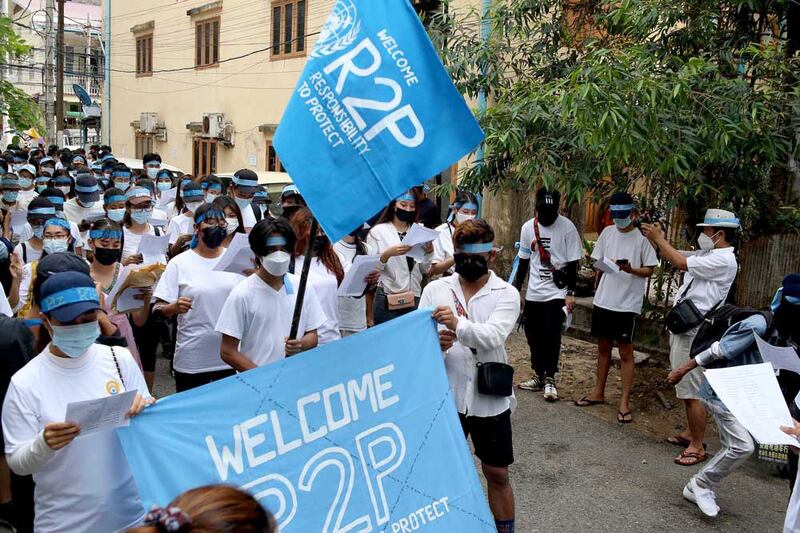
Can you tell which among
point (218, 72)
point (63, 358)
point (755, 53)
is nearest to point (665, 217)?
point (755, 53)

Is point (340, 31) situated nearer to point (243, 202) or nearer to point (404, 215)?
point (404, 215)

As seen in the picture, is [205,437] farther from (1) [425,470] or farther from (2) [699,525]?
(2) [699,525]

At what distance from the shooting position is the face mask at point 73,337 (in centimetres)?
314

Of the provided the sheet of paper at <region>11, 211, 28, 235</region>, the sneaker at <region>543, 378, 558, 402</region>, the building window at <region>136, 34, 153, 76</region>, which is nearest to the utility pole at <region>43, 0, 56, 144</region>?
the building window at <region>136, 34, 153, 76</region>

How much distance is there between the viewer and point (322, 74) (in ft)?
10.8

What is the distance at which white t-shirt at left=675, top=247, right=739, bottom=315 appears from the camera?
616 cm

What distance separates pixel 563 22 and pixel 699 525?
17.2 ft

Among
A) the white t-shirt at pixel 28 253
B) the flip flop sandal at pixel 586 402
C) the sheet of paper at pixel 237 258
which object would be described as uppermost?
the sheet of paper at pixel 237 258

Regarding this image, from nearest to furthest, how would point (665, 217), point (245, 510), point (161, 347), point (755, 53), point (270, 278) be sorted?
1. point (245, 510)
2. point (270, 278)
3. point (755, 53)
4. point (665, 217)
5. point (161, 347)

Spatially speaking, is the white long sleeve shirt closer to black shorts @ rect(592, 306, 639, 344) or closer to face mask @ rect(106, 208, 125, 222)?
black shorts @ rect(592, 306, 639, 344)

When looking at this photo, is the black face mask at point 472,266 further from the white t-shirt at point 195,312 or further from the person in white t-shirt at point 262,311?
the white t-shirt at point 195,312

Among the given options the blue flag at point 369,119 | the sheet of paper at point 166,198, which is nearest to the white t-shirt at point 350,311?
the blue flag at point 369,119

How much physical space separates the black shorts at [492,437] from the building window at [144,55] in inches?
1064

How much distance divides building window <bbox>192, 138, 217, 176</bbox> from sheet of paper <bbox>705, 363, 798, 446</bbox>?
71.4ft
